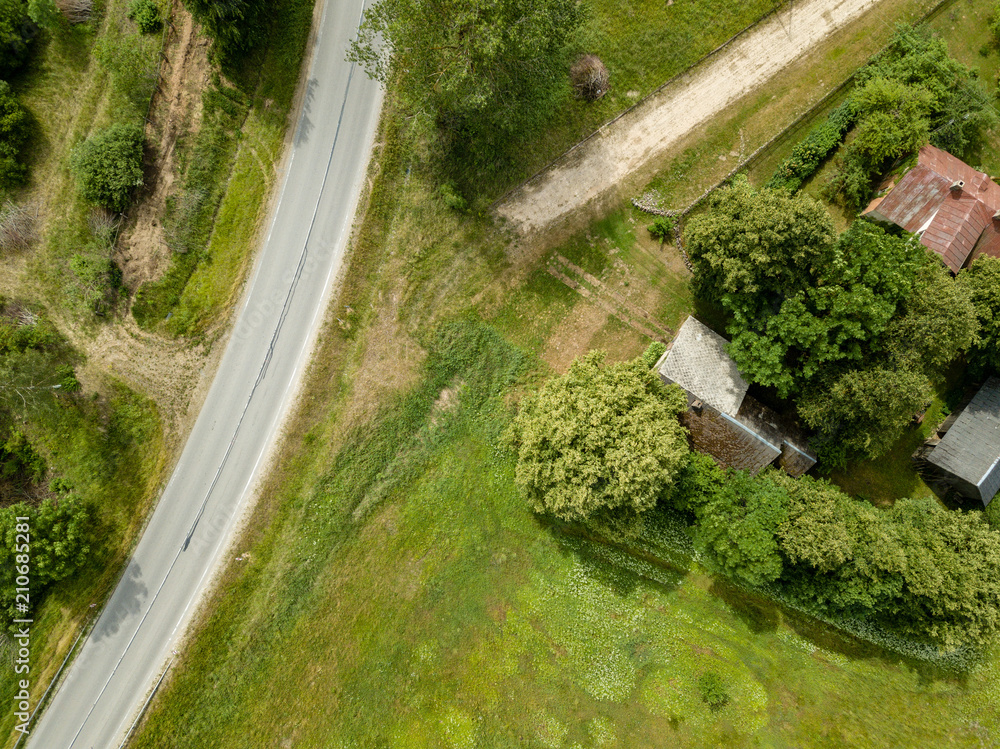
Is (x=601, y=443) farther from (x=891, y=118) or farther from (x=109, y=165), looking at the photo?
(x=109, y=165)

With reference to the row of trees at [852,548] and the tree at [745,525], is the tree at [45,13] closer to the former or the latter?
the row of trees at [852,548]

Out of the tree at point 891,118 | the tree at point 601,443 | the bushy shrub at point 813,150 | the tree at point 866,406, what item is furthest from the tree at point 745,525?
the tree at point 891,118

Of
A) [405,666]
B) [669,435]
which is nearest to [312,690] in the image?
[405,666]

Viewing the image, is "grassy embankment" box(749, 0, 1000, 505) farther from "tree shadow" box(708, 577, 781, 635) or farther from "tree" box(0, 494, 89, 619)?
"tree" box(0, 494, 89, 619)

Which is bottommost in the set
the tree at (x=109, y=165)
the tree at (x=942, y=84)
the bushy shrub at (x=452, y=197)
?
the tree at (x=109, y=165)

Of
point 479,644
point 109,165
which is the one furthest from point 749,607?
point 109,165
